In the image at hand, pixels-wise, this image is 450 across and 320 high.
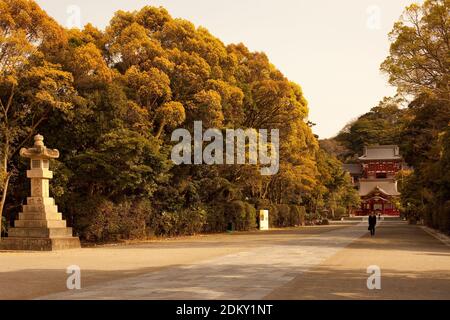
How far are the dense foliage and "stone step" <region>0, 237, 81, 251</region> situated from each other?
2.35 meters

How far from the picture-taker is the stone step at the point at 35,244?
19.7 meters

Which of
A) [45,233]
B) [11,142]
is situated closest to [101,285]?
[45,233]

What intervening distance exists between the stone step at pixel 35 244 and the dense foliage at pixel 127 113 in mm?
2346

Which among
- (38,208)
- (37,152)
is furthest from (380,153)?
(38,208)

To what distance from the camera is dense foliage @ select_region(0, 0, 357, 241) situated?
22.8 m

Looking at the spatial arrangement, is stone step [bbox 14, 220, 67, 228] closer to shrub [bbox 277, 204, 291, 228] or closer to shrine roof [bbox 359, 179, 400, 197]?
Result: shrub [bbox 277, 204, 291, 228]

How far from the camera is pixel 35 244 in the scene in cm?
1986

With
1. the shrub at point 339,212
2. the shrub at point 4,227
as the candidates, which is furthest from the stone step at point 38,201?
the shrub at point 339,212

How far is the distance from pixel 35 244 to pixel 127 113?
30.7 ft

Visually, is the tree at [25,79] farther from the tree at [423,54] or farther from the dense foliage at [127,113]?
the tree at [423,54]

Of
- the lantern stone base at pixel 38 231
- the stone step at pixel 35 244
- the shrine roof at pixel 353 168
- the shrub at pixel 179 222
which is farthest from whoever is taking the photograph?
the shrine roof at pixel 353 168

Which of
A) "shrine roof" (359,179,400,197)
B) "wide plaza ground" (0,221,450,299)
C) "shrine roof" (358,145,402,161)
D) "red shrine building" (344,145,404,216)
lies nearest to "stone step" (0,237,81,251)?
"wide plaza ground" (0,221,450,299)

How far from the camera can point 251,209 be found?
39.3 m

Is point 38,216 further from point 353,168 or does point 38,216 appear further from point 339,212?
point 353,168
